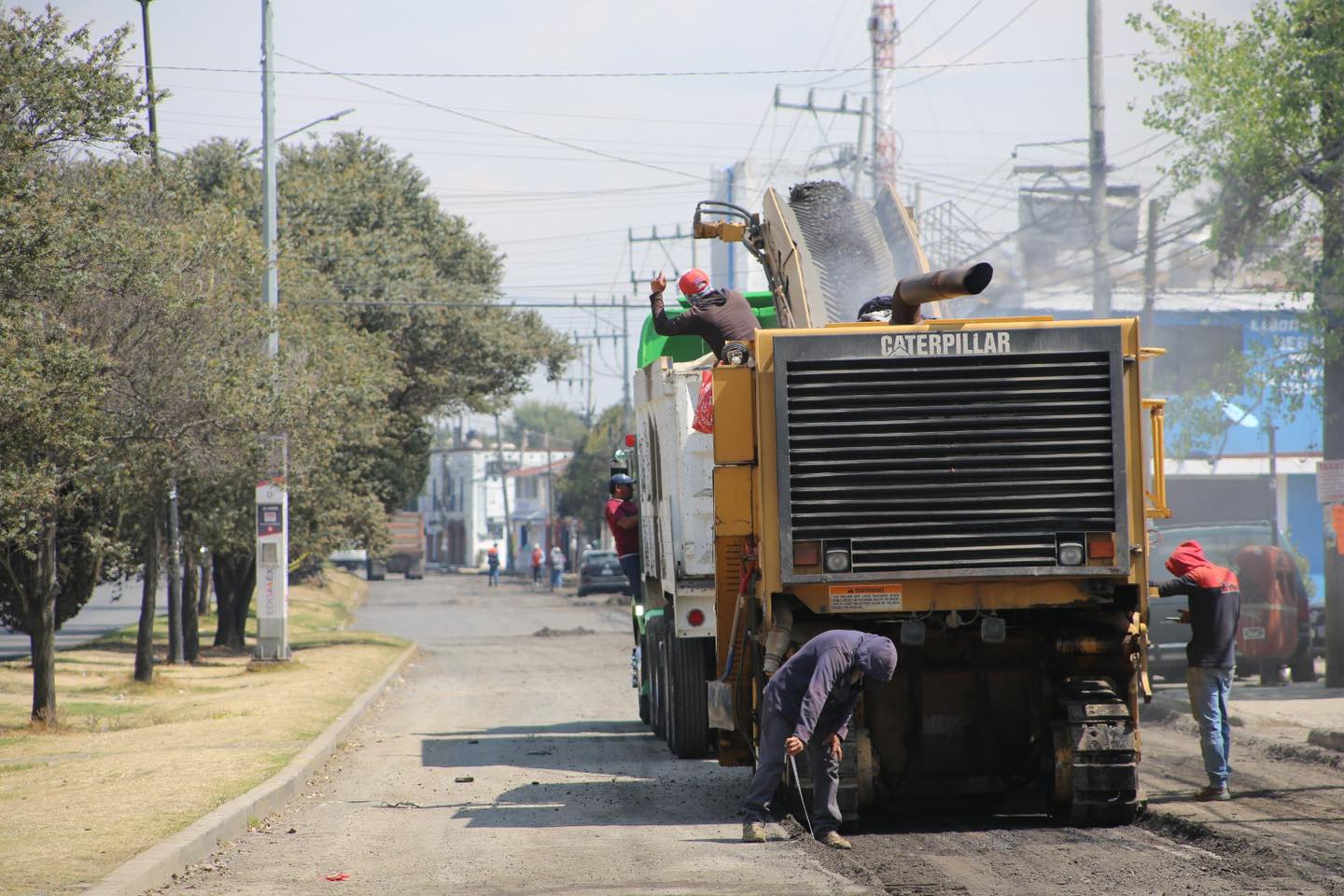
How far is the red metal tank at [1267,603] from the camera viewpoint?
66.3 feet

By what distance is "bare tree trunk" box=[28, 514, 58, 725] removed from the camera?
16766 mm

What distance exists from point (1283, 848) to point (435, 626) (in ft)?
107

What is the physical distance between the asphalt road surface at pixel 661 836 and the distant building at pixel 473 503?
10175 cm

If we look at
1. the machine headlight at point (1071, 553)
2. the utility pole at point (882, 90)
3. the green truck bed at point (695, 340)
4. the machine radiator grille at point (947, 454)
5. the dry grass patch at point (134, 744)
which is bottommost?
the dry grass patch at point (134, 744)

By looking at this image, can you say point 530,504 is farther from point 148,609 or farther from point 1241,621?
point 1241,621

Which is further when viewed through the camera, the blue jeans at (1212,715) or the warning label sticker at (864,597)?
the blue jeans at (1212,715)

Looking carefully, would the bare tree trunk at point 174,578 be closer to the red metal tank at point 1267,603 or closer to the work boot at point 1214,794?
the work boot at point 1214,794

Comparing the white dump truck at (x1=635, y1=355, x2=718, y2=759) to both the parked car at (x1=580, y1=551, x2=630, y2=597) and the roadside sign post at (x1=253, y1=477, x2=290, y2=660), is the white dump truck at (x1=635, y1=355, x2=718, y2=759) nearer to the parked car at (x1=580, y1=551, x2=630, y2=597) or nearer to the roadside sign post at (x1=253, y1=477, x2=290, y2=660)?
the roadside sign post at (x1=253, y1=477, x2=290, y2=660)

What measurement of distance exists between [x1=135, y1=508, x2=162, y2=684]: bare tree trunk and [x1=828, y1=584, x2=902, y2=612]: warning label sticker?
1365 centimetres

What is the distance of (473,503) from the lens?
12531 cm

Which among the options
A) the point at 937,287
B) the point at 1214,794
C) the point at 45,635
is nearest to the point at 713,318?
the point at 937,287

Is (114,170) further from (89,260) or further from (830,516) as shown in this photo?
(830,516)

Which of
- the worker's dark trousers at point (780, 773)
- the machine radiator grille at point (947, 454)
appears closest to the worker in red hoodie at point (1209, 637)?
the machine radiator grille at point (947, 454)

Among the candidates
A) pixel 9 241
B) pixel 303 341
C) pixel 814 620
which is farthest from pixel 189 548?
pixel 814 620
